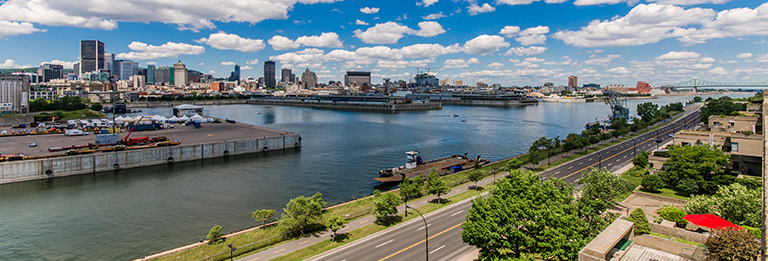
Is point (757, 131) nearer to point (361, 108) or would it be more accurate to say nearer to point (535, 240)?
point (535, 240)

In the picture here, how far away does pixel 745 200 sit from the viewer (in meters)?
19.8

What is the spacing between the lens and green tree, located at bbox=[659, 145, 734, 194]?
28.5m

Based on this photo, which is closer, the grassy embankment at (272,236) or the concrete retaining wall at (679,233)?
the concrete retaining wall at (679,233)

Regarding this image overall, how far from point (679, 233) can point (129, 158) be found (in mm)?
56575

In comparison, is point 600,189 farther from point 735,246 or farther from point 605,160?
point 605,160

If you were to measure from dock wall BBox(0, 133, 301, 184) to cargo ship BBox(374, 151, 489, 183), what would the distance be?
25931 millimetres

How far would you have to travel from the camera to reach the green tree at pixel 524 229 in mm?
16000

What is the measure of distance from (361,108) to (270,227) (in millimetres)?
160513

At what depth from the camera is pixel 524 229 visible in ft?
58.1

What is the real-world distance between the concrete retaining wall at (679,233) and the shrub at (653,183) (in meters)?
12.4

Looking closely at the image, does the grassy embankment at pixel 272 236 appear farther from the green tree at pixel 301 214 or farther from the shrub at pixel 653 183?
the shrub at pixel 653 183

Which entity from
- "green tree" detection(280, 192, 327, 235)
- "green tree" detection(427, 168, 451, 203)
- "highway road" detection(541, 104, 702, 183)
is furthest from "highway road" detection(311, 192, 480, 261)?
"highway road" detection(541, 104, 702, 183)

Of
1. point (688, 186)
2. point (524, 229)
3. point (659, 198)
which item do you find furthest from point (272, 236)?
point (688, 186)

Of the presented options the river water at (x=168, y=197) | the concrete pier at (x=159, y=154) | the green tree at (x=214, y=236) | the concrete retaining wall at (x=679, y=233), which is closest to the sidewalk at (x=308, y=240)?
the green tree at (x=214, y=236)
